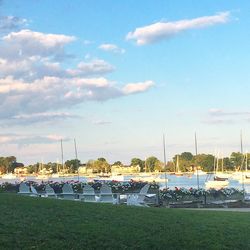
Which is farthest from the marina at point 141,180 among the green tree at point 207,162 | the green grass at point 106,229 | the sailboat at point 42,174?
the green grass at point 106,229

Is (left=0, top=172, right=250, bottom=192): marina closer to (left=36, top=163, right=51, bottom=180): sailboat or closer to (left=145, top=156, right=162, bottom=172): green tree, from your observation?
(left=36, top=163, right=51, bottom=180): sailboat

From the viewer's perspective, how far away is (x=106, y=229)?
409 inches

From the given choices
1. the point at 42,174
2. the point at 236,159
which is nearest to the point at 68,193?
the point at 42,174

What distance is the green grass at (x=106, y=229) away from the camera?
902cm

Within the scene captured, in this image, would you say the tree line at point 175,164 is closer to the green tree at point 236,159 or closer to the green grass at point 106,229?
the green tree at point 236,159

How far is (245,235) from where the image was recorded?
472 inches

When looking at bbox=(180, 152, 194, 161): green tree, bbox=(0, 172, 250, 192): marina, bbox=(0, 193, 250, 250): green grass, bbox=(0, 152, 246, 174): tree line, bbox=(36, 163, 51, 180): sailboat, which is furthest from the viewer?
bbox=(180, 152, 194, 161): green tree

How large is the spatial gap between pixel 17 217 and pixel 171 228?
3164 millimetres

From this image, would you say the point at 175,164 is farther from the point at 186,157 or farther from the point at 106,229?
the point at 106,229

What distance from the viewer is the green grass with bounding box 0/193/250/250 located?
Answer: 9.02 meters

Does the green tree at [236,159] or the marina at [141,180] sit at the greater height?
the green tree at [236,159]

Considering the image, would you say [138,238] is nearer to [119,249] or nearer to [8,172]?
[119,249]

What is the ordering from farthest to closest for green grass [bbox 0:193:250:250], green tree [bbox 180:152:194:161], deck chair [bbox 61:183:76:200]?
1. green tree [bbox 180:152:194:161]
2. deck chair [bbox 61:183:76:200]
3. green grass [bbox 0:193:250:250]

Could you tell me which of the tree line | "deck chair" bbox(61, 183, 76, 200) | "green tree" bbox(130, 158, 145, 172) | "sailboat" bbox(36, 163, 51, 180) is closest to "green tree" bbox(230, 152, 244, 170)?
the tree line
